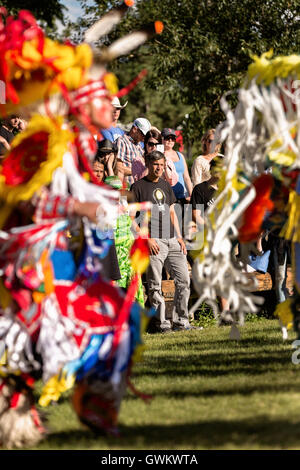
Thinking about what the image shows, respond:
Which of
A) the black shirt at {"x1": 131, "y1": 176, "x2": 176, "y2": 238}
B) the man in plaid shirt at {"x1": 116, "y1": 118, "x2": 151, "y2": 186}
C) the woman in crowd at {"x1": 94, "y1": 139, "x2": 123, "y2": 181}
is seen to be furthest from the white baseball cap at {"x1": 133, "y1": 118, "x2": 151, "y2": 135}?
the woman in crowd at {"x1": 94, "y1": 139, "x2": 123, "y2": 181}

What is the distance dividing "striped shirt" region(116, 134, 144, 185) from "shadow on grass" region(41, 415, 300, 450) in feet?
15.2

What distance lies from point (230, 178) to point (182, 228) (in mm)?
4776

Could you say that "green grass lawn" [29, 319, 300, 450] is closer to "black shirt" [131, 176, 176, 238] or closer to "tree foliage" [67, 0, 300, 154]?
"black shirt" [131, 176, 176, 238]

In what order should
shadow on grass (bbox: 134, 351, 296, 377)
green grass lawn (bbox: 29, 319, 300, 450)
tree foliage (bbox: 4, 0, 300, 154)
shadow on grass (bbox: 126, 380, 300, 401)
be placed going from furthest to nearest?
tree foliage (bbox: 4, 0, 300, 154) → shadow on grass (bbox: 134, 351, 296, 377) → shadow on grass (bbox: 126, 380, 300, 401) → green grass lawn (bbox: 29, 319, 300, 450)

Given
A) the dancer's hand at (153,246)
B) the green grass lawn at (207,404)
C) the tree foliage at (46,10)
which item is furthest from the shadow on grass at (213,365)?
the tree foliage at (46,10)

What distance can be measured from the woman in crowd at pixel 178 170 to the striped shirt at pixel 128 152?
0.49 meters

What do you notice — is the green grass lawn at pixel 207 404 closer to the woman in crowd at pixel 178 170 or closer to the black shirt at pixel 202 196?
the black shirt at pixel 202 196

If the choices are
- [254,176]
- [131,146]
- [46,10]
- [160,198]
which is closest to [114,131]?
[131,146]

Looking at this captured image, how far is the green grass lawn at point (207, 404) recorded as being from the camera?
13.7ft

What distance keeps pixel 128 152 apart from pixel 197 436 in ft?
17.0

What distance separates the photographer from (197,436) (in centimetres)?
422

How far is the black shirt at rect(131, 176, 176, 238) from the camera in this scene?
334 inches

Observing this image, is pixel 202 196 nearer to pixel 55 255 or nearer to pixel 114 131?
pixel 114 131
